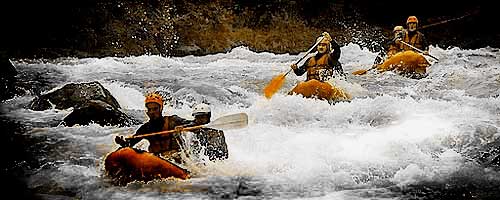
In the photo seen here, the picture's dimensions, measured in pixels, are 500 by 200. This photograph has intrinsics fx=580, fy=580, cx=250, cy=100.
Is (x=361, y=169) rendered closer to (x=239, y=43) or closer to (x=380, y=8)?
(x=239, y=43)

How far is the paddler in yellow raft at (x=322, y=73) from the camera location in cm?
857

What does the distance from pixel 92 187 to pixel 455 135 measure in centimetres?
408

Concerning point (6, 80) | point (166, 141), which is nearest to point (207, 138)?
point (166, 141)

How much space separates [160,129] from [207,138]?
50 centimetres

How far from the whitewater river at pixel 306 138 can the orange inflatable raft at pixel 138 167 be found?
88 millimetres

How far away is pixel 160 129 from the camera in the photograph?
542 centimetres

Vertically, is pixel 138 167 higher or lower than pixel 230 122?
lower

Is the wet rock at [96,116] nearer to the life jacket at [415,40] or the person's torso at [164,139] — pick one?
the person's torso at [164,139]

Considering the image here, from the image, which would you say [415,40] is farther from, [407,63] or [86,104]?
[86,104]

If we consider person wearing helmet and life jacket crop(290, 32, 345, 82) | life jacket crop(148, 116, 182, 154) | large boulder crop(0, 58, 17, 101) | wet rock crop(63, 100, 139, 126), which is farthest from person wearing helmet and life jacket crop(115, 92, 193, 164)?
large boulder crop(0, 58, 17, 101)

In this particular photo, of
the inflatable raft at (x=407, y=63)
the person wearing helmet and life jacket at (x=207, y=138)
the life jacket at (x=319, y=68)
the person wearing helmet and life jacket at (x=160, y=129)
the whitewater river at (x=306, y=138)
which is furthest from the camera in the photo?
the inflatable raft at (x=407, y=63)

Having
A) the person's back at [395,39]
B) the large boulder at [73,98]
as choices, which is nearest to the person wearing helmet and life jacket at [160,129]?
the large boulder at [73,98]

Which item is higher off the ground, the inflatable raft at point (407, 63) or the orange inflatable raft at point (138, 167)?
the inflatable raft at point (407, 63)

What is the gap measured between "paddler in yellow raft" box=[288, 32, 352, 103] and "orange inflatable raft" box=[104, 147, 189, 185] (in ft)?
12.4
